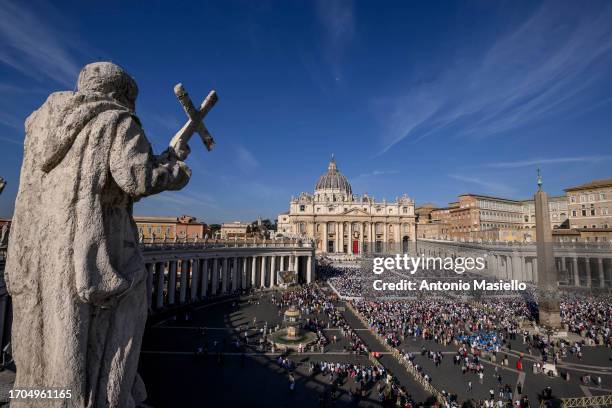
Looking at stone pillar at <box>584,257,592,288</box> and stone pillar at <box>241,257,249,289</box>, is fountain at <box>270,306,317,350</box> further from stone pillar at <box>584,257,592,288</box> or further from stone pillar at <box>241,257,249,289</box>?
stone pillar at <box>584,257,592,288</box>

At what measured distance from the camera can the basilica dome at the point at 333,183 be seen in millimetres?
105000

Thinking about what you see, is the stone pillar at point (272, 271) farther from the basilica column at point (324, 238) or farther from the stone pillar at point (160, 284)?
the basilica column at point (324, 238)

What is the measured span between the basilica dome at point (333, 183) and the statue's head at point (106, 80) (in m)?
101

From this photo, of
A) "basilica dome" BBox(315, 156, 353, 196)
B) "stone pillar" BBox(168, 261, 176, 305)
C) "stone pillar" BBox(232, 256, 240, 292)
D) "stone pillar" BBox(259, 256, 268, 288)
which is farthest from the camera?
"basilica dome" BBox(315, 156, 353, 196)

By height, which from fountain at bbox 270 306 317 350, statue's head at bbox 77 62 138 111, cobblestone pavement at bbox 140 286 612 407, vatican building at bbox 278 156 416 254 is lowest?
cobblestone pavement at bbox 140 286 612 407

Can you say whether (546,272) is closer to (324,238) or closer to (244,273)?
(244,273)

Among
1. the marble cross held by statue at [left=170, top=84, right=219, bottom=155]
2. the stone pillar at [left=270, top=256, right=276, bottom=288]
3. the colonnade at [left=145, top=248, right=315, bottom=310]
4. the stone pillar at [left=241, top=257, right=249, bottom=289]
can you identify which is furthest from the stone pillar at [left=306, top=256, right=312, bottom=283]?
the marble cross held by statue at [left=170, top=84, right=219, bottom=155]

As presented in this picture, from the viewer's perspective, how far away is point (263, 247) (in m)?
41.0

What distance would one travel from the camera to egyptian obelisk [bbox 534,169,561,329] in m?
22.9

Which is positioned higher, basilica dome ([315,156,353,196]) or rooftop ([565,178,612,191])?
basilica dome ([315,156,353,196])

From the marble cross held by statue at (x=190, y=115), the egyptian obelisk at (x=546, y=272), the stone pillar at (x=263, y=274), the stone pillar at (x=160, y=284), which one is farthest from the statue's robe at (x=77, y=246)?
the stone pillar at (x=263, y=274)

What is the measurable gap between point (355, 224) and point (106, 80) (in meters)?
86.0

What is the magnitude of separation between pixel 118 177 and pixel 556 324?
2818 cm

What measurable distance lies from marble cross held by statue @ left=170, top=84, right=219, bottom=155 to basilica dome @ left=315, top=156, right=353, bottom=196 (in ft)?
329
